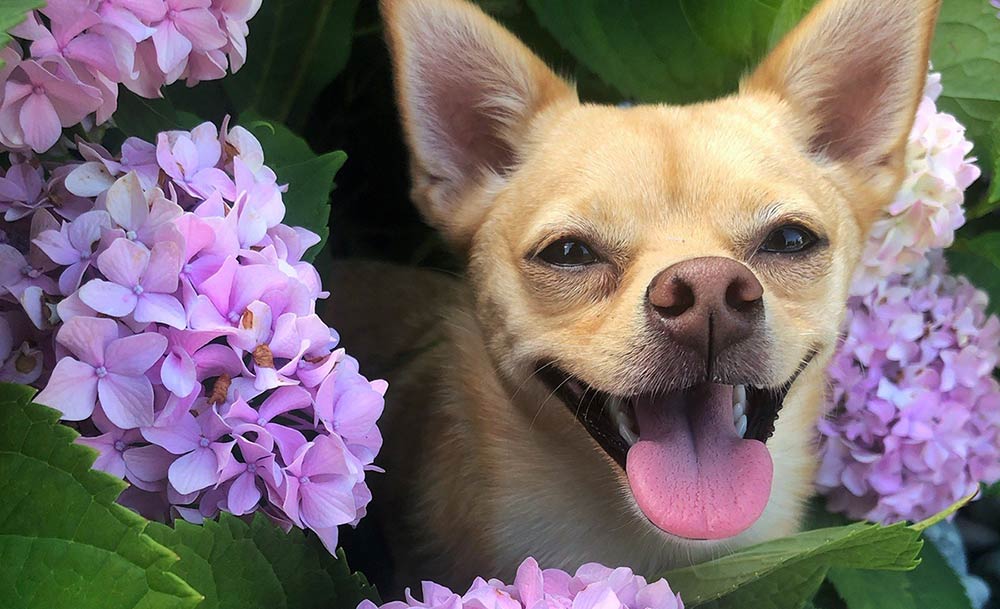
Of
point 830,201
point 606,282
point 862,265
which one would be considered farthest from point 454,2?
point 862,265

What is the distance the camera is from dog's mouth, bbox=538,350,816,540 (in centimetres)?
91

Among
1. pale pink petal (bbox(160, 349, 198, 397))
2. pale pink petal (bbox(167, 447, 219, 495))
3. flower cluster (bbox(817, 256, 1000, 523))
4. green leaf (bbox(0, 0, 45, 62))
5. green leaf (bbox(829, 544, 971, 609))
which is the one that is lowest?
green leaf (bbox(829, 544, 971, 609))

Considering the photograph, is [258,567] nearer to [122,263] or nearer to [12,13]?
[122,263]

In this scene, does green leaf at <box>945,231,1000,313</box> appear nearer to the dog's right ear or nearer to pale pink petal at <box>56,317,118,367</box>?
the dog's right ear

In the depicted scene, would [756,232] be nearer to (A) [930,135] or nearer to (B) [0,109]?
(A) [930,135]

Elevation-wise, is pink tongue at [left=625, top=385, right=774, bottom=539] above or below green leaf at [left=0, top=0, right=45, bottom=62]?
below

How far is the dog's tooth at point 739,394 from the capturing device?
98 cm

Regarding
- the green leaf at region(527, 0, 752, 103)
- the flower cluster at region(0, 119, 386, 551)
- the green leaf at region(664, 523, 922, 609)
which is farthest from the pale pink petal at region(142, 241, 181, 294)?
the green leaf at region(527, 0, 752, 103)

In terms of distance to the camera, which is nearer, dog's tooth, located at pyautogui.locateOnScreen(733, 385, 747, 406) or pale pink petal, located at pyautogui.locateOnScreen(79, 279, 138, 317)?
pale pink petal, located at pyautogui.locateOnScreen(79, 279, 138, 317)

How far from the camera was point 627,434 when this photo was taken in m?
0.98

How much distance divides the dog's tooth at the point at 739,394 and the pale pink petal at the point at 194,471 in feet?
1.73

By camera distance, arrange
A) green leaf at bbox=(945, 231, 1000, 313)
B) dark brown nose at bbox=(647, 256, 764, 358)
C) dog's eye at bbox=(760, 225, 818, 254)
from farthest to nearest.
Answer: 1. green leaf at bbox=(945, 231, 1000, 313)
2. dog's eye at bbox=(760, 225, 818, 254)
3. dark brown nose at bbox=(647, 256, 764, 358)

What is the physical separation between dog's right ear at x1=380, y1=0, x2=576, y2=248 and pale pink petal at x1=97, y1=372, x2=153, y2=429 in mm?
528

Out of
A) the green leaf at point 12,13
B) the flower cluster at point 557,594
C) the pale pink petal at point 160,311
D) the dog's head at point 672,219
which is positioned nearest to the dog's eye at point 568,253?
the dog's head at point 672,219
